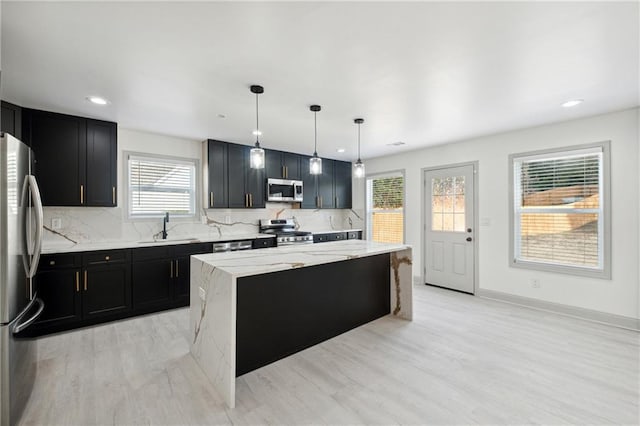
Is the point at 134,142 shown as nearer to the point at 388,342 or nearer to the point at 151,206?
the point at 151,206

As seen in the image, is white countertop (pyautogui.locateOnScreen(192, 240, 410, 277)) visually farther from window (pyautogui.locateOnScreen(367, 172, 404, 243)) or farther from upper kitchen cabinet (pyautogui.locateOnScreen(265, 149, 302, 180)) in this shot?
window (pyautogui.locateOnScreen(367, 172, 404, 243))

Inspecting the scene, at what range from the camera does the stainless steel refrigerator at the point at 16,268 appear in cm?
174

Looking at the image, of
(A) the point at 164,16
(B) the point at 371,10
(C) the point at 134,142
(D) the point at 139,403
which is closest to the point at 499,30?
(B) the point at 371,10

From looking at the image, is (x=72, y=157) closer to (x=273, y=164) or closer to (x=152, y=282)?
(x=152, y=282)

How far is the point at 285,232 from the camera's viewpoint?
5312mm

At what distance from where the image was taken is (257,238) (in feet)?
15.2

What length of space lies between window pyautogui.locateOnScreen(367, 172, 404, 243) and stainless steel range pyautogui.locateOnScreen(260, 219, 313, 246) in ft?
5.27

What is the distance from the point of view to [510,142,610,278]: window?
11.4 feet

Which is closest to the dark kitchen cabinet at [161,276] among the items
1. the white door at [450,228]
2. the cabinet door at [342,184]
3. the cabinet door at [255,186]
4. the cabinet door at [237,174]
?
the cabinet door at [237,174]

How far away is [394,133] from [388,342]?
278 centimetres

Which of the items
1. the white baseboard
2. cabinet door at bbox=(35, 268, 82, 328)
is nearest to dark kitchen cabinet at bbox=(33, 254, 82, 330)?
cabinet door at bbox=(35, 268, 82, 328)

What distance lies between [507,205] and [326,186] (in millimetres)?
3204

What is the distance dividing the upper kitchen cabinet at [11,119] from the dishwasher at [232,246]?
2.37 metres

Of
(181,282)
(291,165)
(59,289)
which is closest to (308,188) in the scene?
(291,165)
